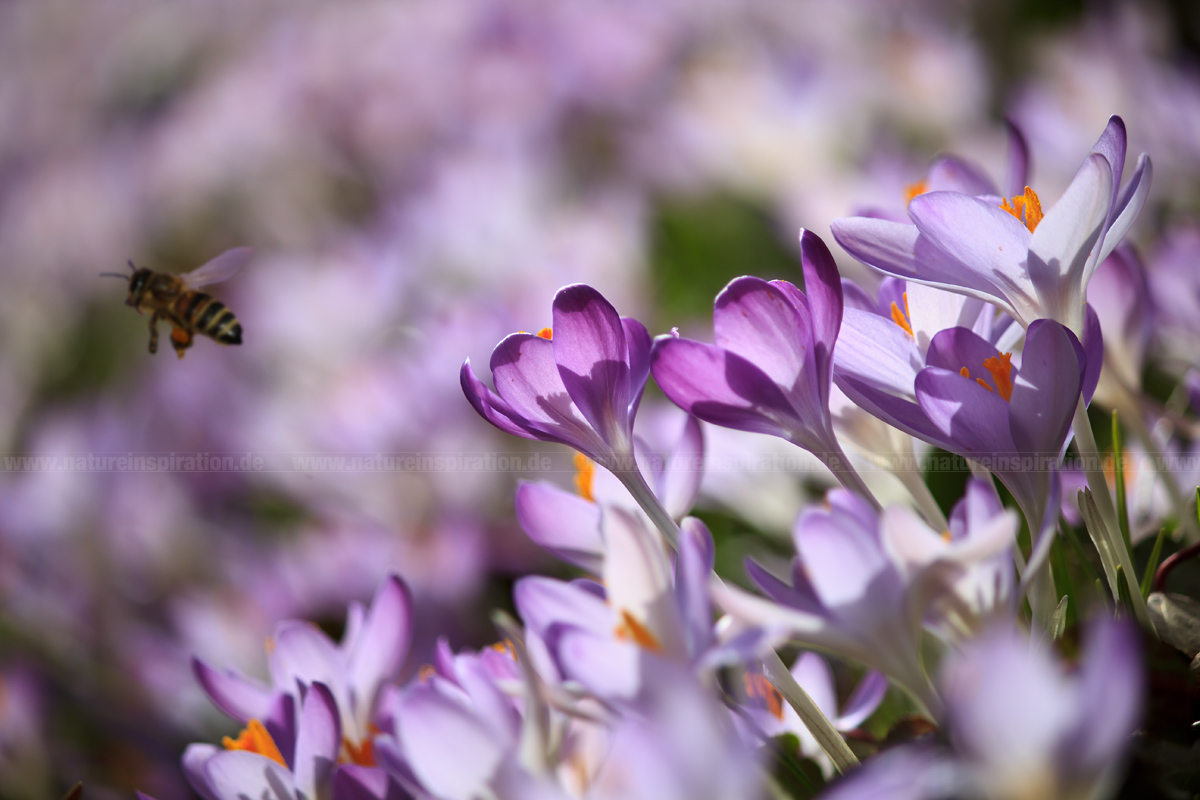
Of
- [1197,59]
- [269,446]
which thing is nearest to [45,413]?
[269,446]

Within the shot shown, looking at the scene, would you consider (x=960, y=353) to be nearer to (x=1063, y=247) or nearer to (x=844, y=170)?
(x=1063, y=247)

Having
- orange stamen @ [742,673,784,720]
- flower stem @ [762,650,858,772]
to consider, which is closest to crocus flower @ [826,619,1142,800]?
flower stem @ [762,650,858,772]

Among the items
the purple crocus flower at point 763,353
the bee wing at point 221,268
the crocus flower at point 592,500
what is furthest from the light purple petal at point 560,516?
the bee wing at point 221,268

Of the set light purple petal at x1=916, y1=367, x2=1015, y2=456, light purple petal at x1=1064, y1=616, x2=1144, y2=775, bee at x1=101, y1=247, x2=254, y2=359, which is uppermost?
bee at x1=101, y1=247, x2=254, y2=359

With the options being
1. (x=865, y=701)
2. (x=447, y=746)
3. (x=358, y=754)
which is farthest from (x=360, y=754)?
(x=865, y=701)

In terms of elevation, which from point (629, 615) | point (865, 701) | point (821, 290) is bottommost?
point (865, 701)

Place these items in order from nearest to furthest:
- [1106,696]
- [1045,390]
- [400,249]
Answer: [1106,696], [1045,390], [400,249]

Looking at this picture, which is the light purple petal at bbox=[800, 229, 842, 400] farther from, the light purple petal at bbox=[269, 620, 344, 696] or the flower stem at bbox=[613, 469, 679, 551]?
the light purple petal at bbox=[269, 620, 344, 696]

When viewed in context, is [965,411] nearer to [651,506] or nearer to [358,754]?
[651,506]
